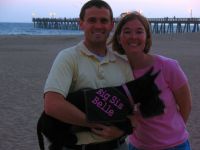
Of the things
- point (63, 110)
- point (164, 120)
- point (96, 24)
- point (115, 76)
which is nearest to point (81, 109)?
point (63, 110)

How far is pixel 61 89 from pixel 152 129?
734mm

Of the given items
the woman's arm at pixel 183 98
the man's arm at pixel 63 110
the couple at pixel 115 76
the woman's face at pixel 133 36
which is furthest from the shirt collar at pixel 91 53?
the woman's arm at pixel 183 98

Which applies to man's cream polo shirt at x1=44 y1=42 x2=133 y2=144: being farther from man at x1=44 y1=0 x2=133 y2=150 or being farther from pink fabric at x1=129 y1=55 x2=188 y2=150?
pink fabric at x1=129 y1=55 x2=188 y2=150

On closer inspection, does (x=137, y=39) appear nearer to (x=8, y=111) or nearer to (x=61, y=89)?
(x=61, y=89)

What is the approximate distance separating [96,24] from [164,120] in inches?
30.7

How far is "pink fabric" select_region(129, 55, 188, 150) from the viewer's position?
2.99 metres

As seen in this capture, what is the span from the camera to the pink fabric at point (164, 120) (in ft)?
9.82

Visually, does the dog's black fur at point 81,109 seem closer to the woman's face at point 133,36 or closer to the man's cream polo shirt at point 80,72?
the man's cream polo shirt at point 80,72

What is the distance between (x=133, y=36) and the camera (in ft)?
9.53

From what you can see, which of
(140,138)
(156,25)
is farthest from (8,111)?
(156,25)

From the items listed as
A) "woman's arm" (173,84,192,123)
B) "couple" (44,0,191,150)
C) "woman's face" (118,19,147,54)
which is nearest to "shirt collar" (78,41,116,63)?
"couple" (44,0,191,150)

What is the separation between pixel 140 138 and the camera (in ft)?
10.0

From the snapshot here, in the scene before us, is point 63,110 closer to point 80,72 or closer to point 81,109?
point 81,109

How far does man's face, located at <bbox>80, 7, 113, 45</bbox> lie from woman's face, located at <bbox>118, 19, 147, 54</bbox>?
→ 192mm
